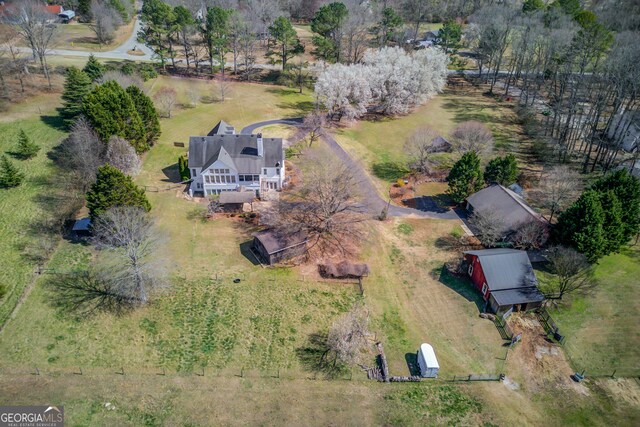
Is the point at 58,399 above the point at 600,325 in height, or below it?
below

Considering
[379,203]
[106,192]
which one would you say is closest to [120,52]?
[106,192]

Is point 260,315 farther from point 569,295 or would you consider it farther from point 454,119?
point 454,119

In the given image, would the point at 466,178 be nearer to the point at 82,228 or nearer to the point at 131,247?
the point at 131,247

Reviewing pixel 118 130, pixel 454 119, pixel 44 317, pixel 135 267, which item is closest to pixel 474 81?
pixel 454 119

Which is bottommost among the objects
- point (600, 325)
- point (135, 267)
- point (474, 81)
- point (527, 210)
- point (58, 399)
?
point (58, 399)

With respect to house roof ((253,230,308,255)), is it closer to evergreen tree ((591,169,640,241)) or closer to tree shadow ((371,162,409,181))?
tree shadow ((371,162,409,181))

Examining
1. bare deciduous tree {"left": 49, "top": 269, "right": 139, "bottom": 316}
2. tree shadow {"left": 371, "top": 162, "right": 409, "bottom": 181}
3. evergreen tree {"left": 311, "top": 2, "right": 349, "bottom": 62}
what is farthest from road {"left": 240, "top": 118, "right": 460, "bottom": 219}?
evergreen tree {"left": 311, "top": 2, "right": 349, "bottom": 62}

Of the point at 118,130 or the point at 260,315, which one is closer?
the point at 260,315
